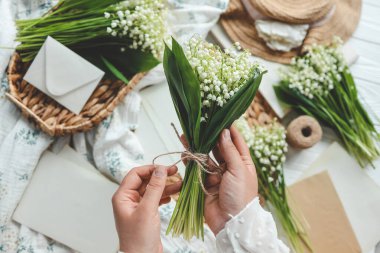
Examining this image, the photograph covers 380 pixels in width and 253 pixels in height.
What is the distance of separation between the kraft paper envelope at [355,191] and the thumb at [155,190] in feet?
2.05

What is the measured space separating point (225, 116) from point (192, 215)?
9.5 inches

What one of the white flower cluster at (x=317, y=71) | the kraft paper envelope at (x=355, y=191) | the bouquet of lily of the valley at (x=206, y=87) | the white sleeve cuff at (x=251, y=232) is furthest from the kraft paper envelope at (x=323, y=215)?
the bouquet of lily of the valley at (x=206, y=87)

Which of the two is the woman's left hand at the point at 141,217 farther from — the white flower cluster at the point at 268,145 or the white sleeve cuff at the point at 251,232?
the white flower cluster at the point at 268,145

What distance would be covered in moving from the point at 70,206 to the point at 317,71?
2.84ft

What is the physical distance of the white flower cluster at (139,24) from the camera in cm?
112

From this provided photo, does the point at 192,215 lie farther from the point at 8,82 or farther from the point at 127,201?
the point at 8,82

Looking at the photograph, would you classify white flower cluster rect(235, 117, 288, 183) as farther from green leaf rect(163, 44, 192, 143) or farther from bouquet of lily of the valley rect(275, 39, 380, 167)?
green leaf rect(163, 44, 192, 143)

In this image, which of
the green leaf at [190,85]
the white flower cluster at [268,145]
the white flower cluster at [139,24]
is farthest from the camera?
the white flower cluster at [268,145]

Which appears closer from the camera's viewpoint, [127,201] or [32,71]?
[127,201]

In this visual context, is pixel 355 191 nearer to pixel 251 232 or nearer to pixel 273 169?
pixel 273 169

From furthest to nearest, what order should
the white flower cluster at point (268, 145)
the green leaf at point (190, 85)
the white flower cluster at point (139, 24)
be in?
the white flower cluster at point (268, 145), the white flower cluster at point (139, 24), the green leaf at point (190, 85)

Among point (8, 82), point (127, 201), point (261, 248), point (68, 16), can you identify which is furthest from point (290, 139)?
point (8, 82)

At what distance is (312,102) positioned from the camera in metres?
1.30

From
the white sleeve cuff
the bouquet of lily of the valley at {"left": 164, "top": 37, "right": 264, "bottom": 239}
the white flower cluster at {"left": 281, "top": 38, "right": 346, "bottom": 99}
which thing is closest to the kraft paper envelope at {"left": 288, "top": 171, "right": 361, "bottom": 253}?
the white flower cluster at {"left": 281, "top": 38, "right": 346, "bottom": 99}
